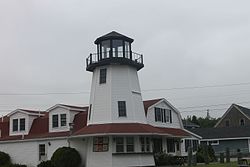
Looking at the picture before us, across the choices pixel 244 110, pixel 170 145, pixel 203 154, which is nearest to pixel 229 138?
pixel 244 110

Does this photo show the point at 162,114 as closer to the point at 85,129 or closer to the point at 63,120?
the point at 85,129

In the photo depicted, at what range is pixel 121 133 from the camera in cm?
3447

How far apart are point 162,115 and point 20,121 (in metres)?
13.8

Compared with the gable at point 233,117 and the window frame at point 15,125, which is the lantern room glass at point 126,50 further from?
the gable at point 233,117

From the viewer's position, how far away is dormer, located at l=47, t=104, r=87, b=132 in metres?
39.6

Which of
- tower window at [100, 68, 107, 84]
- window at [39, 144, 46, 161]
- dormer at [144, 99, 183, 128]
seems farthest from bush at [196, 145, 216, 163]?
window at [39, 144, 46, 161]

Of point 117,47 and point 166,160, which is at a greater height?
point 117,47

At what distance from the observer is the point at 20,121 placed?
42.4 meters

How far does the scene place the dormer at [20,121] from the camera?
1654 inches

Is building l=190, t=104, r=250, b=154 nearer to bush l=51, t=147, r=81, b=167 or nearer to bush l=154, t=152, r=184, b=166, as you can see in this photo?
bush l=154, t=152, r=184, b=166

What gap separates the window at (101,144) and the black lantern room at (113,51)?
21.6ft

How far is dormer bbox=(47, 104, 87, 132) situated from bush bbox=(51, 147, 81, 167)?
3146mm

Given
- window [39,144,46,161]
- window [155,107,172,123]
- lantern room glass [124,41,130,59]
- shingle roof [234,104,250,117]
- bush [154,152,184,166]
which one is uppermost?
lantern room glass [124,41,130,59]

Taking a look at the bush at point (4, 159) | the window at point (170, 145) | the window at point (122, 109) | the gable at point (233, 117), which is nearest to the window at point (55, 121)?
the bush at point (4, 159)
